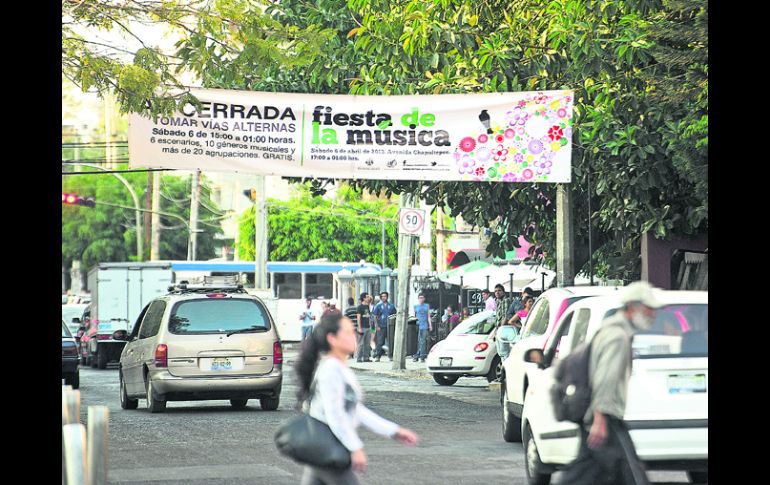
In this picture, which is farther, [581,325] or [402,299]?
[402,299]

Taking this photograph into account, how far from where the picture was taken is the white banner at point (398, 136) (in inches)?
767

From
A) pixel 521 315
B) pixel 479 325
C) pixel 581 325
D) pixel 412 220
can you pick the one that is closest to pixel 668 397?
pixel 581 325

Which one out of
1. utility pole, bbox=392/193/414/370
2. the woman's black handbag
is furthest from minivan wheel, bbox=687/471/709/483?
utility pole, bbox=392/193/414/370

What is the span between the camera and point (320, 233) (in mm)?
73375

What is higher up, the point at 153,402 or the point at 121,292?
the point at 121,292

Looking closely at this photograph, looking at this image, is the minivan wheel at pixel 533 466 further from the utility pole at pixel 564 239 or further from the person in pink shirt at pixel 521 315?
the person in pink shirt at pixel 521 315

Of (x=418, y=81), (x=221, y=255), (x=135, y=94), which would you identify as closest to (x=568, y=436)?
(x=135, y=94)

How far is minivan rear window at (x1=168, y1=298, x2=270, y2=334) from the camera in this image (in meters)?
18.7

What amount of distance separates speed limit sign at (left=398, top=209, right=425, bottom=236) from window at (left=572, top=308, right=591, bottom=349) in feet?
54.1

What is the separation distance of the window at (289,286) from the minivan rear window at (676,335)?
40166mm

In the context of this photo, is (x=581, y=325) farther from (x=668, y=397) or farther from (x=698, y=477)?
(x=668, y=397)

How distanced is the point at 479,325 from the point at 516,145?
21.8ft

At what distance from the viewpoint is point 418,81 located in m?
21.9
